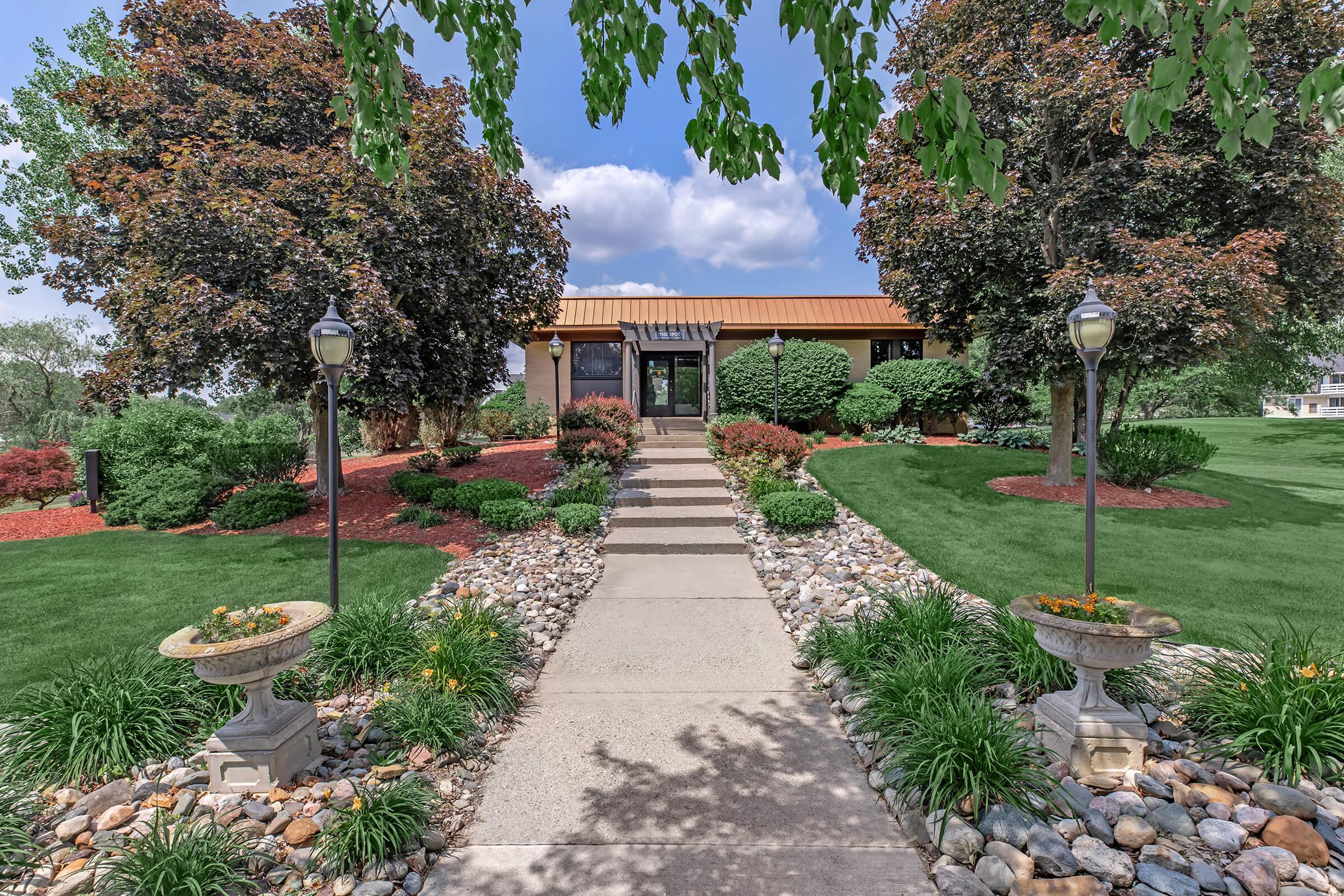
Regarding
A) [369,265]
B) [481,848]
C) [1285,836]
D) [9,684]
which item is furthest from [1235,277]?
[9,684]

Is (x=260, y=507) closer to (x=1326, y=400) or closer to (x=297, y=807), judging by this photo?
(x=297, y=807)

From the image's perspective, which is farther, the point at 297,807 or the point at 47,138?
the point at 47,138

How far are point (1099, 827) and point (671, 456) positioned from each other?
9348 mm

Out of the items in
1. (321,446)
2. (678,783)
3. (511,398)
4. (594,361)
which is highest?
(594,361)

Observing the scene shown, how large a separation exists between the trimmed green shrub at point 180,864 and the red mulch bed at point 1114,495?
31.6 feet

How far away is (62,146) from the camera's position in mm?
13164

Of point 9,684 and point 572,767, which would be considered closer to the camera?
point 572,767

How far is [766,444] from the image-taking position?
30.9 feet

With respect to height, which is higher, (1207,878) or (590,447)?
(590,447)

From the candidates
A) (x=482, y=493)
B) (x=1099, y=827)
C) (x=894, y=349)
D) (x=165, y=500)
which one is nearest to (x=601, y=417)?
(x=482, y=493)

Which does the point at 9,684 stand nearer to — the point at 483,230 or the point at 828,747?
the point at 828,747

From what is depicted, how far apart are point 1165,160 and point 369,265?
9.80 metres

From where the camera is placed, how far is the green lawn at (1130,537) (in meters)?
5.02

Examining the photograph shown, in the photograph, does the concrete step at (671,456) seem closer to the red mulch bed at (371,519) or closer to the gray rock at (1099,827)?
the red mulch bed at (371,519)
